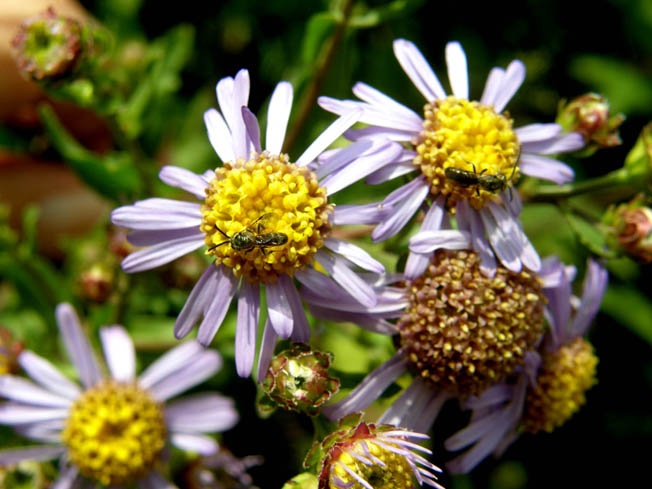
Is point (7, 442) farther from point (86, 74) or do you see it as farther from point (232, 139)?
point (232, 139)

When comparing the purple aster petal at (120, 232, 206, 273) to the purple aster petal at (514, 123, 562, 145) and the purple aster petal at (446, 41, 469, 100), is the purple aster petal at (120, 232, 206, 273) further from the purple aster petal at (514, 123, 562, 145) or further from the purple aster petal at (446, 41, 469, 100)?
the purple aster petal at (514, 123, 562, 145)

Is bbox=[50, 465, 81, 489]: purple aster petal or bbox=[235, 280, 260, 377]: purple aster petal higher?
bbox=[235, 280, 260, 377]: purple aster petal

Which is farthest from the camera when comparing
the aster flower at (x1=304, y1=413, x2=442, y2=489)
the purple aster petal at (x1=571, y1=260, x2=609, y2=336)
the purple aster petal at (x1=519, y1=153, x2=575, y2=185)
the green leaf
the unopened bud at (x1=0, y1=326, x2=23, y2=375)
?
the green leaf

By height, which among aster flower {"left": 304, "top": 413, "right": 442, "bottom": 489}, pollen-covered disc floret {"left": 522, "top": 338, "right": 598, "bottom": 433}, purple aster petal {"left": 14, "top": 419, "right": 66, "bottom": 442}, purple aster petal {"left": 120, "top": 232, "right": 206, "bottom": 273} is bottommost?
purple aster petal {"left": 14, "top": 419, "right": 66, "bottom": 442}

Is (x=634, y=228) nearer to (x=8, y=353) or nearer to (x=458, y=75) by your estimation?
(x=458, y=75)

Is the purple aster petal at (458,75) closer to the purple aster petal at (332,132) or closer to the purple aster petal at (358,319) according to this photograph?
the purple aster petal at (332,132)

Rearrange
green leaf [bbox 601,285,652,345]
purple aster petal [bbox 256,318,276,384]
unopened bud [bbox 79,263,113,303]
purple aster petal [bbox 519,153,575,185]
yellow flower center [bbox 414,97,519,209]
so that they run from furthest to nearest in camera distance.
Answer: green leaf [bbox 601,285,652,345], unopened bud [bbox 79,263,113,303], purple aster petal [bbox 519,153,575,185], yellow flower center [bbox 414,97,519,209], purple aster petal [bbox 256,318,276,384]

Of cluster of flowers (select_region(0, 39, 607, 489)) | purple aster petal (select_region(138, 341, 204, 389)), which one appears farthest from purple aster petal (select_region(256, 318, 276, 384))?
purple aster petal (select_region(138, 341, 204, 389))
